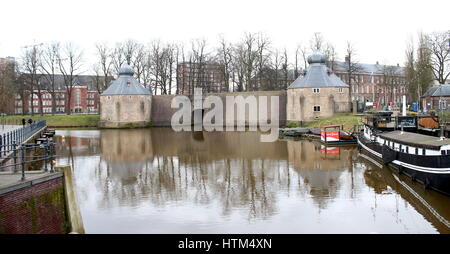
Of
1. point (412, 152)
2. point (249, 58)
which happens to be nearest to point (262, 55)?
point (249, 58)

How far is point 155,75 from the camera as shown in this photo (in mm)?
58062

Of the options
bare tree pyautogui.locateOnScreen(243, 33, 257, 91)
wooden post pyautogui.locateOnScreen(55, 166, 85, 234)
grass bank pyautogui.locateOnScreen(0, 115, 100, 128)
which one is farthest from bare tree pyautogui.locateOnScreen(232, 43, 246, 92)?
wooden post pyautogui.locateOnScreen(55, 166, 85, 234)

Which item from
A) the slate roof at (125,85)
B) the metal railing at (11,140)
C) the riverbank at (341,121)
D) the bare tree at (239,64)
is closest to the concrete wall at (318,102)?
the riverbank at (341,121)

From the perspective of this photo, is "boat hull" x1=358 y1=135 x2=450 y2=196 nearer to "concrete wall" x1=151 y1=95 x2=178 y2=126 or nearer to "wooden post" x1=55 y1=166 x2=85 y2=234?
"wooden post" x1=55 y1=166 x2=85 y2=234

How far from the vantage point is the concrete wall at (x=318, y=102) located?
42.8 m

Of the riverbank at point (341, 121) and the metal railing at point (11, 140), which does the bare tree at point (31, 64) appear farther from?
the riverbank at point (341, 121)

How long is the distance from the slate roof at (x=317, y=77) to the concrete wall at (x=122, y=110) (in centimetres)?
1820

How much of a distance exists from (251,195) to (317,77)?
30867 mm

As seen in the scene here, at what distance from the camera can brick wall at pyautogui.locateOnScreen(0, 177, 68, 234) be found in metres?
8.31

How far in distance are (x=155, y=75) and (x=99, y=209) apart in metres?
46.2

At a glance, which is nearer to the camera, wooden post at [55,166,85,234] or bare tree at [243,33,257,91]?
wooden post at [55,166,85,234]

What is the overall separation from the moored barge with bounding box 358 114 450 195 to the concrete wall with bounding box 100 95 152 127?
3130 centimetres
